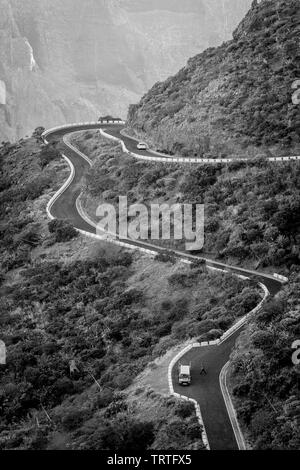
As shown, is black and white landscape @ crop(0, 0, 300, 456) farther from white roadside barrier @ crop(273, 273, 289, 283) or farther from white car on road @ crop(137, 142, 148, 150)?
white car on road @ crop(137, 142, 148, 150)

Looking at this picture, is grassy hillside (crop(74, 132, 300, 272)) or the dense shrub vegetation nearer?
the dense shrub vegetation

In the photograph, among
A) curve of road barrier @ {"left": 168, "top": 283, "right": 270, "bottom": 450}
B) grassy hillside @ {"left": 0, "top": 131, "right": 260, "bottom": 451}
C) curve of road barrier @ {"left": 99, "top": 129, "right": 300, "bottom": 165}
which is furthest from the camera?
curve of road barrier @ {"left": 99, "top": 129, "right": 300, "bottom": 165}

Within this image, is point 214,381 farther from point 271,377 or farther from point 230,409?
point 271,377

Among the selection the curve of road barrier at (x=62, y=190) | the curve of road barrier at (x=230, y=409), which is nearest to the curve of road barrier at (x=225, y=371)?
the curve of road barrier at (x=230, y=409)

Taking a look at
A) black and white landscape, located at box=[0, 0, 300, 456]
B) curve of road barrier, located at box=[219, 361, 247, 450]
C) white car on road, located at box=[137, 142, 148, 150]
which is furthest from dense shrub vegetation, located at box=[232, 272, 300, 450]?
white car on road, located at box=[137, 142, 148, 150]

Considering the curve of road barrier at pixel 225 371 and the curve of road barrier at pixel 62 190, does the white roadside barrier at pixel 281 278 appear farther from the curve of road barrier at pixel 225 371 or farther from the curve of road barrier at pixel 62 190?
the curve of road barrier at pixel 62 190

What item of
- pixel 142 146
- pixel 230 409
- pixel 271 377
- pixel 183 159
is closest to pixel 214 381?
pixel 230 409
